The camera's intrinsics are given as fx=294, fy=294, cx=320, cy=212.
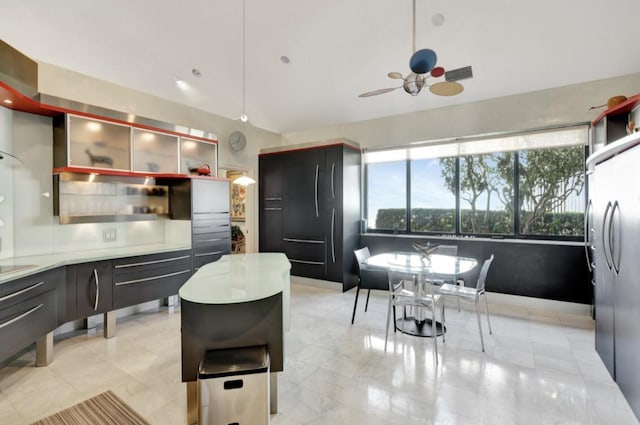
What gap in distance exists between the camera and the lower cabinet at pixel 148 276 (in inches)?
127

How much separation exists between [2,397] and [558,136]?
6150 millimetres

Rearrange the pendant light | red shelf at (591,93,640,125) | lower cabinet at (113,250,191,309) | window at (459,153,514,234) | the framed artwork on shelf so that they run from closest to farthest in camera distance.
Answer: red shelf at (591,93,640,125) → the pendant light → lower cabinet at (113,250,191,309) → window at (459,153,514,234) → the framed artwork on shelf

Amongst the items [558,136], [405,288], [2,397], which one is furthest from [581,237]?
[2,397]

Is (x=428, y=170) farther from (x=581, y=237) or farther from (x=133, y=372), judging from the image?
(x=133, y=372)

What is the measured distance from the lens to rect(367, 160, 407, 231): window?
4.98 m

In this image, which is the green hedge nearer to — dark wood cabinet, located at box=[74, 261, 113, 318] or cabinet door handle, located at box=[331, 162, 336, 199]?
cabinet door handle, located at box=[331, 162, 336, 199]

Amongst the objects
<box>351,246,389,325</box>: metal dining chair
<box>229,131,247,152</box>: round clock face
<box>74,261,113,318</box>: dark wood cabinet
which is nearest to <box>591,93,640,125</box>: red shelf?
<box>351,246,389,325</box>: metal dining chair

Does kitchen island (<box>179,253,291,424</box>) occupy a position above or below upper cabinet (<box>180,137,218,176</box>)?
below

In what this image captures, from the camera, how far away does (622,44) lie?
3043mm

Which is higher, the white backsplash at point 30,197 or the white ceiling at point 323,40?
the white ceiling at point 323,40

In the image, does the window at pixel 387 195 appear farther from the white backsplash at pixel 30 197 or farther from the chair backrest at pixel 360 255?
the white backsplash at pixel 30 197

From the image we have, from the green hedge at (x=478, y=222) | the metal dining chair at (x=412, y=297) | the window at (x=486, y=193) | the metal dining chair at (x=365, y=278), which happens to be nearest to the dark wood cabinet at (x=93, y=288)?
the metal dining chair at (x=365, y=278)

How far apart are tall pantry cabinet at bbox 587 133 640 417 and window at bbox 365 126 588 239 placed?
4.91 ft

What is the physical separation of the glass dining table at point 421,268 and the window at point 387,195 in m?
1.51
